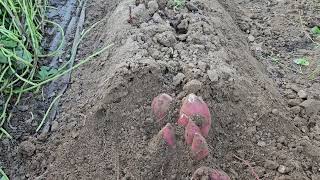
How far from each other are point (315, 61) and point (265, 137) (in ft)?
2.62

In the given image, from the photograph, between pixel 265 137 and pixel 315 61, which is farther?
pixel 315 61

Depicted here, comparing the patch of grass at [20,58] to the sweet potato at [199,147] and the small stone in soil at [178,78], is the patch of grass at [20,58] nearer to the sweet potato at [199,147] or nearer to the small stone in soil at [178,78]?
the small stone in soil at [178,78]

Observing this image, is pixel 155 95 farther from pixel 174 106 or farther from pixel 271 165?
pixel 271 165

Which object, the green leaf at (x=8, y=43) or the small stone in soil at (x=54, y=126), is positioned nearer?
the small stone in soil at (x=54, y=126)

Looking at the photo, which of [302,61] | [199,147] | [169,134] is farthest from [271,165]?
[302,61]

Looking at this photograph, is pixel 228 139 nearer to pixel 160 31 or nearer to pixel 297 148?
pixel 297 148

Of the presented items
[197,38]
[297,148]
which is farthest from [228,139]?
[197,38]

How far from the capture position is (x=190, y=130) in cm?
172

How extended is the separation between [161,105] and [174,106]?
0.05 m

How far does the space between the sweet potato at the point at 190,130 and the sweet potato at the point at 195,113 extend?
3cm

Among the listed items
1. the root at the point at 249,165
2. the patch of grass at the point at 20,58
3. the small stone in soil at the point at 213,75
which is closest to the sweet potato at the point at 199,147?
the root at the point at 249,165

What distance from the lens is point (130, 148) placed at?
1.84 m

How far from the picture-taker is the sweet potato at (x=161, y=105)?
185 centimetres

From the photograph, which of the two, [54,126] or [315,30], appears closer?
[54,126]
